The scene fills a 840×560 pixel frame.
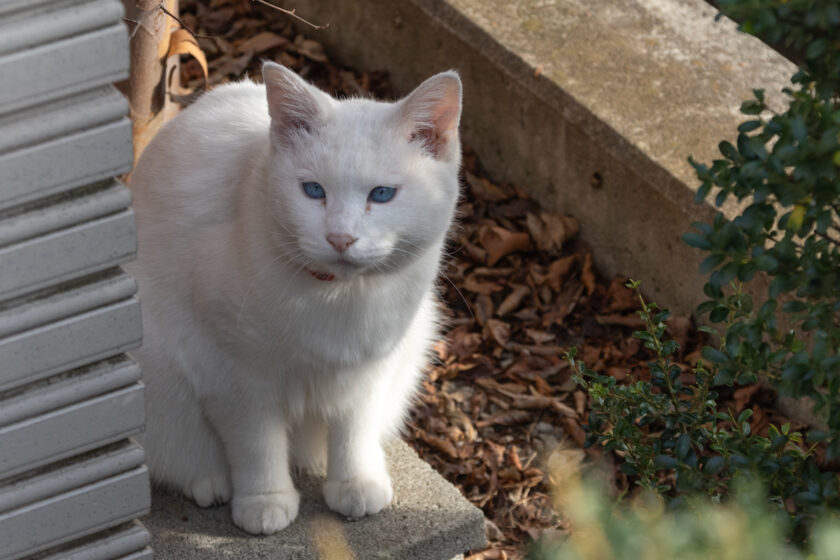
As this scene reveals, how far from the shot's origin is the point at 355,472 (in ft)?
9.45

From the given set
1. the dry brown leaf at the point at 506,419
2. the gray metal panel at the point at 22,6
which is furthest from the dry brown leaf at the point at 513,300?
the gray metal panel at the point at 22,6

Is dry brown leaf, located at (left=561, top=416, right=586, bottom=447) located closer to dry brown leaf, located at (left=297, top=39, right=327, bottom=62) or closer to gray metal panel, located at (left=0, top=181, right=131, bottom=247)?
gray metal panel, located at (left=0, top=181, right=131, bottom=247)

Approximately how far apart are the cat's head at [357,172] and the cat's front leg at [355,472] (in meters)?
0.59

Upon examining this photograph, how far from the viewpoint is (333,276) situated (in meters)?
2.53

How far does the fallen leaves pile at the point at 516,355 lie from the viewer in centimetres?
341

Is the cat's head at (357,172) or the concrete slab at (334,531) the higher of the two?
the cat's head at (357,172)

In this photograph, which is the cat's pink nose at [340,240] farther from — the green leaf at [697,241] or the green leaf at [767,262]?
the green leaf at [767,262]

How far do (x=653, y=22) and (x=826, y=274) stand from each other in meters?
2.60

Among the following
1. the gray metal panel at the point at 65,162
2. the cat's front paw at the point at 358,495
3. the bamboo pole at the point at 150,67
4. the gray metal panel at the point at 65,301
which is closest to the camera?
the gray metal panel at the point at 65,162

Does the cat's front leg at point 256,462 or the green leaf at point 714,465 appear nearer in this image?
the green leaf at point 714,465

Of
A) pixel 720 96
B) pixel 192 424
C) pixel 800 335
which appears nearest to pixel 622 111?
pixel 720 96

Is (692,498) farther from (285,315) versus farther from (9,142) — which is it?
(9,142)

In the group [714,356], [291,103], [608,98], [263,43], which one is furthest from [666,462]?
[263,43]

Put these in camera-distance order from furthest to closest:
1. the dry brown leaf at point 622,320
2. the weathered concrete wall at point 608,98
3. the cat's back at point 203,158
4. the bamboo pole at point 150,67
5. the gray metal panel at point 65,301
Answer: the dry brown leaf at point 622,320 → the weathered concrete wall at point 608,98 → the bamboo pole at point 150,67 → the cat's back at point 203,158 → the gray metal panel at point 65,301
